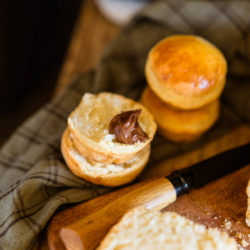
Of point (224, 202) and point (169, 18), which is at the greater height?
point (169, 18)

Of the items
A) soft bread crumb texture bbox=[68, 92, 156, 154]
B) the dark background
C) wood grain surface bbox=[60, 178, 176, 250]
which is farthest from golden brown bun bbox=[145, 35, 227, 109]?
the dark background

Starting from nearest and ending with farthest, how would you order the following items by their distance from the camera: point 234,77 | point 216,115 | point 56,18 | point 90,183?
point 90,183
point 216,115
point 234,77
point 56,18

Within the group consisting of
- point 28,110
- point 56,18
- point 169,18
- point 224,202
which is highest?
point 169,18

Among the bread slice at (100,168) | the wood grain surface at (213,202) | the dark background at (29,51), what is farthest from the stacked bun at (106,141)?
the dark background at (29,51)

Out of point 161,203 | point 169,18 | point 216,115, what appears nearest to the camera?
point 161,203

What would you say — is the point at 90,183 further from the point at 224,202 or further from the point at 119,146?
the point at 224,202

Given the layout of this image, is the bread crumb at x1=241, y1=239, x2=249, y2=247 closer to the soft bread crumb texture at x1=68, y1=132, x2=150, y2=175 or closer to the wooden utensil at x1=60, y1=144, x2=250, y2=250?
the wooden utensil at x1=60, y1=144, x2=250, y2=250

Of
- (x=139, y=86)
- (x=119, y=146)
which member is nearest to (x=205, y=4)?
(x=139, y=86)
